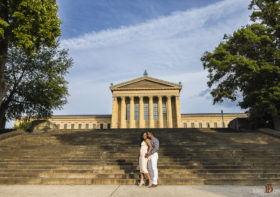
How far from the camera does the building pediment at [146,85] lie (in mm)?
51500

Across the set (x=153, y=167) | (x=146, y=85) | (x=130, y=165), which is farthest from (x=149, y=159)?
(x=146, y=85)

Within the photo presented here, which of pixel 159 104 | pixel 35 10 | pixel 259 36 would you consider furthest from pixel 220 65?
pixel 159 104

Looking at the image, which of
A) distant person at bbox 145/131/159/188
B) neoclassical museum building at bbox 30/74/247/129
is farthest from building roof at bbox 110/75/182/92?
distant person at bbox 145/131/159/188

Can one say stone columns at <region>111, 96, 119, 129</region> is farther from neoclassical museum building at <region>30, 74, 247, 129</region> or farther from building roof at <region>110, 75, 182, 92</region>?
building roof at <region>110, 75, 182, 92</region>

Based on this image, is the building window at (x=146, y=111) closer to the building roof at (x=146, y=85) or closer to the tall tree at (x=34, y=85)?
the building roof at (x=146, y=85)

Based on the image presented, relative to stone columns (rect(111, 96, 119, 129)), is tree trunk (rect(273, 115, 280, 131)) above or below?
below

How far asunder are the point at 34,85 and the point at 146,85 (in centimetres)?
3509

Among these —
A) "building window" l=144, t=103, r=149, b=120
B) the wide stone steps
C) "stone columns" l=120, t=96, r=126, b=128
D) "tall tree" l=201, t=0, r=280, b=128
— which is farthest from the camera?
Answer: "building window" l=144, t=103, r=149, b=120

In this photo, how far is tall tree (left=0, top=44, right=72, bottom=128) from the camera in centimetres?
1916

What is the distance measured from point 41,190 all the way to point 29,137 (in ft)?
35.2

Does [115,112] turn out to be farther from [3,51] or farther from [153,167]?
[153,167]

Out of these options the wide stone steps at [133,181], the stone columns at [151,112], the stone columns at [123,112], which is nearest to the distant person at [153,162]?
the wide stone steps at [133,181]

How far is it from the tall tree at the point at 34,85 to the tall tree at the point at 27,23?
6.10m

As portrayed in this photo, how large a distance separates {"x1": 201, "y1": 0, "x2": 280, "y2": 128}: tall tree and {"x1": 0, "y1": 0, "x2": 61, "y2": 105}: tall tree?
13.6 metres
